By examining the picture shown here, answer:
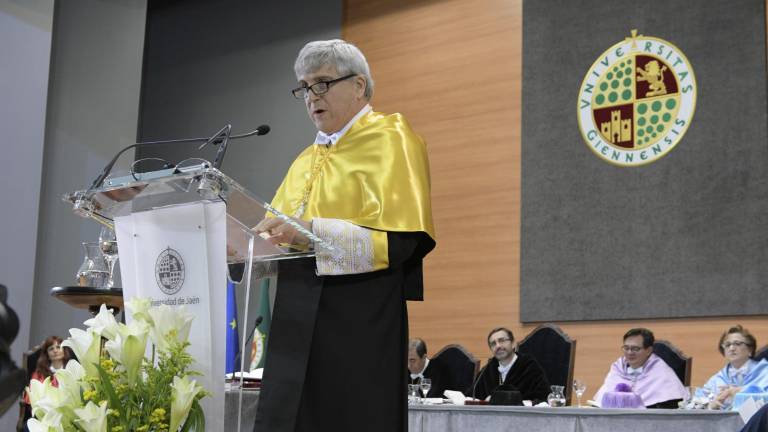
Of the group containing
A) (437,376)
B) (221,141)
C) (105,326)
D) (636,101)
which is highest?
(636,101)

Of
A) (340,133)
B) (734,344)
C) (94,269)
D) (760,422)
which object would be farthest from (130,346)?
(734,344)

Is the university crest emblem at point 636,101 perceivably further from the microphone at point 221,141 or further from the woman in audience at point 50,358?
the microphone at point 221,141

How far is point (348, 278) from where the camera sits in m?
1.92

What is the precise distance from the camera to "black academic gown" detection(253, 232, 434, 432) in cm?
186

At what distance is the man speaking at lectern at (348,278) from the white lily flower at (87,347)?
35cm

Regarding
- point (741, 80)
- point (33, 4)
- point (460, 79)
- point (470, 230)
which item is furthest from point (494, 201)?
point (33, 4)

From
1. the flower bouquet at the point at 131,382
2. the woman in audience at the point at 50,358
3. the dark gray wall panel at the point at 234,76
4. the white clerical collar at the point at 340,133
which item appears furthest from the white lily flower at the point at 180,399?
the dark gray wall panel at the point at 234,76

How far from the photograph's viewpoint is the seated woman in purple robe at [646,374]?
514 centimetres

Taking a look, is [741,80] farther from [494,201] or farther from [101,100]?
[101,100]

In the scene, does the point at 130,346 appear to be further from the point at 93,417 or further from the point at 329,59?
the point at 329,59

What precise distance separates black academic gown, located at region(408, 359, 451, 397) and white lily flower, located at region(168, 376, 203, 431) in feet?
14.9

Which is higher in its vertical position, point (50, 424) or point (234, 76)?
point (234, 76)

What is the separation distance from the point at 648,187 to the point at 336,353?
501 cm

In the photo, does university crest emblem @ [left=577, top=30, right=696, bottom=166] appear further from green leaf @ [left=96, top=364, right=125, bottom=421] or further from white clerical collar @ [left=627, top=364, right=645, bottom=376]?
green leaf @ [left=96, top=364, right=125, bottom=421]
